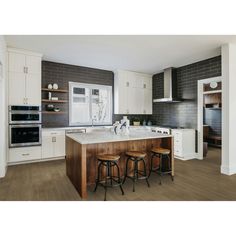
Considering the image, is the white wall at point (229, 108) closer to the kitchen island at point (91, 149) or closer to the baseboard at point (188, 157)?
the baseboard at point (188, 157)

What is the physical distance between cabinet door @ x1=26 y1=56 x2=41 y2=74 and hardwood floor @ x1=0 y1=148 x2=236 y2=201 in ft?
7.93

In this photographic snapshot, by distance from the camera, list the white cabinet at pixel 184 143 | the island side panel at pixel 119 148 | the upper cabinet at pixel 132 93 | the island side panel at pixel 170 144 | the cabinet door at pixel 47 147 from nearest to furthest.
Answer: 1. the island side panel at pixel 119 148
2. the island side panel at pixel 170 144
3. the cabinet door at pixel 47 147
4. the white cabinet at pixel 184 143
5. the upper cabinet at pixel 132 93

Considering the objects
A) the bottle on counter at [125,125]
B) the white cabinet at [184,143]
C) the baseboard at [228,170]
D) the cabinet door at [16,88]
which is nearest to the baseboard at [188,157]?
the white cabinet at [184,143]

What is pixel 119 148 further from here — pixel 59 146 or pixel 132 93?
pixel 132 93

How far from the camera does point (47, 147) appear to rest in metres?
4.46

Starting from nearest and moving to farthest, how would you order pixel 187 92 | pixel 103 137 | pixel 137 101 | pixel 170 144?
1. pixel 103 137
2. pixel 170 144
3. pixel 187 92
4. pixel 137 101

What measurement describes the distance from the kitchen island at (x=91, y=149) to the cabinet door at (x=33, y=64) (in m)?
2.27

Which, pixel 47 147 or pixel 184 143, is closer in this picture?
pixel 47 147

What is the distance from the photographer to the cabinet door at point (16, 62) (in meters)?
3.99

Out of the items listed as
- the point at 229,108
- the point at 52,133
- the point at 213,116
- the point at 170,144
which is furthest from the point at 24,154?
the point at 213,116

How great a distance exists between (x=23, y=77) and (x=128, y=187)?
3600 mm
